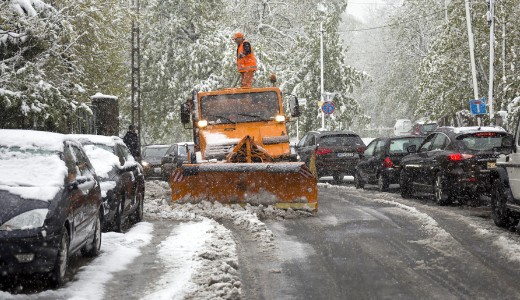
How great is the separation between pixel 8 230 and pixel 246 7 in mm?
40715

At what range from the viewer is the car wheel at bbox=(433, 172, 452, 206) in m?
15.4

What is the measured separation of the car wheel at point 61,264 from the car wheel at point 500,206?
6704 mm

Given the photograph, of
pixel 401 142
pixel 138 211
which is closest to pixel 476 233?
pixel 138 211

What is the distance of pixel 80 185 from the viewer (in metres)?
8.59

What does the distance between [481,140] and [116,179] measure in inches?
285

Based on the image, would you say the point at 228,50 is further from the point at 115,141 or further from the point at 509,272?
the point at 509,272

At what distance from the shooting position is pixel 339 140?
24.7m

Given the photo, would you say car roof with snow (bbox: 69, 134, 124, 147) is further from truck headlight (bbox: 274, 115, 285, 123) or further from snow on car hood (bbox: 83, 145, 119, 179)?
truck headlight (bbox: 274, 115, 285, 123)

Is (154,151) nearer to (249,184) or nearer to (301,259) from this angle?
(249,184)

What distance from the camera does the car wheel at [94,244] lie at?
30.7 ft

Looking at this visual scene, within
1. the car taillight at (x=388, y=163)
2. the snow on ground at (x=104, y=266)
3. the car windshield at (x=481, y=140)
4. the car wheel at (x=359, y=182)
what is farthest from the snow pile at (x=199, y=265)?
the car wheel at (x=359, y=182)

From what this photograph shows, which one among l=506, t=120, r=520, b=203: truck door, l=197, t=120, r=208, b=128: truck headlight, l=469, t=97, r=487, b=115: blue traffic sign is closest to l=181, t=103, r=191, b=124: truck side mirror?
l=197, t=120, r=208, b=128: truck headlight

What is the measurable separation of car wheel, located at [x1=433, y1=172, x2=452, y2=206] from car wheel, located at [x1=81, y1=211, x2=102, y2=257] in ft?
26.1

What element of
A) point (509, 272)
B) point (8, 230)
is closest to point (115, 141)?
point (8, 230)
